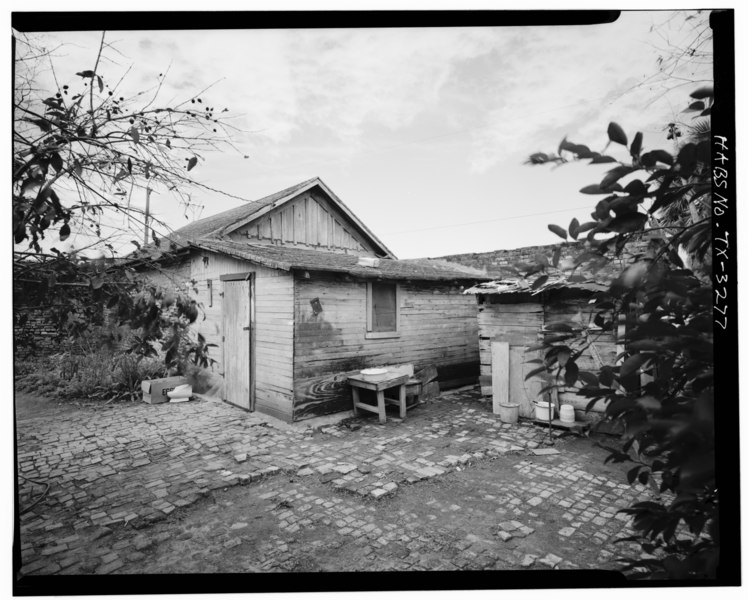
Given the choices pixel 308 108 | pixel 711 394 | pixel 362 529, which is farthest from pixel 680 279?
pixel 362 529

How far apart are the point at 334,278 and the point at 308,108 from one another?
14.7 feet

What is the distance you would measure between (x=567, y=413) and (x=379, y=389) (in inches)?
125

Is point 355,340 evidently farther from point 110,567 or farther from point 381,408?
point 110,567

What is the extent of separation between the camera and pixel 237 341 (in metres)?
8.33

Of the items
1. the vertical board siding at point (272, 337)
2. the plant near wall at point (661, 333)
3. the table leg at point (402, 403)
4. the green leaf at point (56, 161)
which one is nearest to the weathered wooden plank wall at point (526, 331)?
the table leg at point (402, 403)

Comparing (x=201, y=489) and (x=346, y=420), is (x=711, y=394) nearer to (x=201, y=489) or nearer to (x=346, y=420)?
(x=201, y=489)

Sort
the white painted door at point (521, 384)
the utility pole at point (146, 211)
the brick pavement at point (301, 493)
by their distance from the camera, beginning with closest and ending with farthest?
the utility pole at point (146, 211), the brick pavement at point (301, 493), the white painted door at point (521, 384)

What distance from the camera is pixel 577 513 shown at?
4020mm

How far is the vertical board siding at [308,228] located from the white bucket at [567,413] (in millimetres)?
7550

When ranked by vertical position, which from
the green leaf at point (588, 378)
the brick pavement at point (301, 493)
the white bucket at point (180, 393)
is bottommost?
the brick pavement at point (301, 493)

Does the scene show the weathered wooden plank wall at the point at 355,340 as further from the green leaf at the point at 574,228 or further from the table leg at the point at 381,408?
the green leaf at the point at 574,228

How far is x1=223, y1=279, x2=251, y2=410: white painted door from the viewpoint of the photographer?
8.10 metres

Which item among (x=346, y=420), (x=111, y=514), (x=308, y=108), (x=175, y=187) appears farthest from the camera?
(x=346, y=420)

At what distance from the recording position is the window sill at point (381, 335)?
8.52 meters
